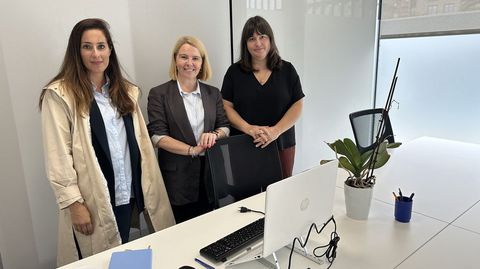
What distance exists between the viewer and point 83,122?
164 centimetres

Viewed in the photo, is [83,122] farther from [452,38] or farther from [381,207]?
[452,38]

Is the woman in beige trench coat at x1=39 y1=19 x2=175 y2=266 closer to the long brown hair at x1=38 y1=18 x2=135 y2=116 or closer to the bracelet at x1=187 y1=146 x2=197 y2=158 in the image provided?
the long brown hair at x1=38 y1=18 x2=135 y2=116

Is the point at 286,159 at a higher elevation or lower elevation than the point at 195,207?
higher

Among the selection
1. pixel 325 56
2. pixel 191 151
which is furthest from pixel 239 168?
pixel 325 56

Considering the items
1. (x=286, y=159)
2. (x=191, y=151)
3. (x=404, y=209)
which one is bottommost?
(x=286, y=159)

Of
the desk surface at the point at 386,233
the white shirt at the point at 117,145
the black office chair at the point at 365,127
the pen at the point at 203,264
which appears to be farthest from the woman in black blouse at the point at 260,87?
the pen at the point at 203,264

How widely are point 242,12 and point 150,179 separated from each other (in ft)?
5.57

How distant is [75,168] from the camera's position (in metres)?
1.67

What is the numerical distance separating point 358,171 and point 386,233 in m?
0.29

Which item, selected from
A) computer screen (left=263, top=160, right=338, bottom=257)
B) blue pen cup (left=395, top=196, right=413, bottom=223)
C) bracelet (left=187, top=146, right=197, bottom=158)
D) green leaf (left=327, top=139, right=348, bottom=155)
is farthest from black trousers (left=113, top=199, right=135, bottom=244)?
blue pen cup (left=395, top=196, right=413, bottom=223)

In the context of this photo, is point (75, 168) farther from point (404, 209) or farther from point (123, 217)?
point (404, 209)

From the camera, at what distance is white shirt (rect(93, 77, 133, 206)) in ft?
5.70

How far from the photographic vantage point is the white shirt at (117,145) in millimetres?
1736

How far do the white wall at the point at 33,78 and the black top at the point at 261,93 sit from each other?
66 cm
